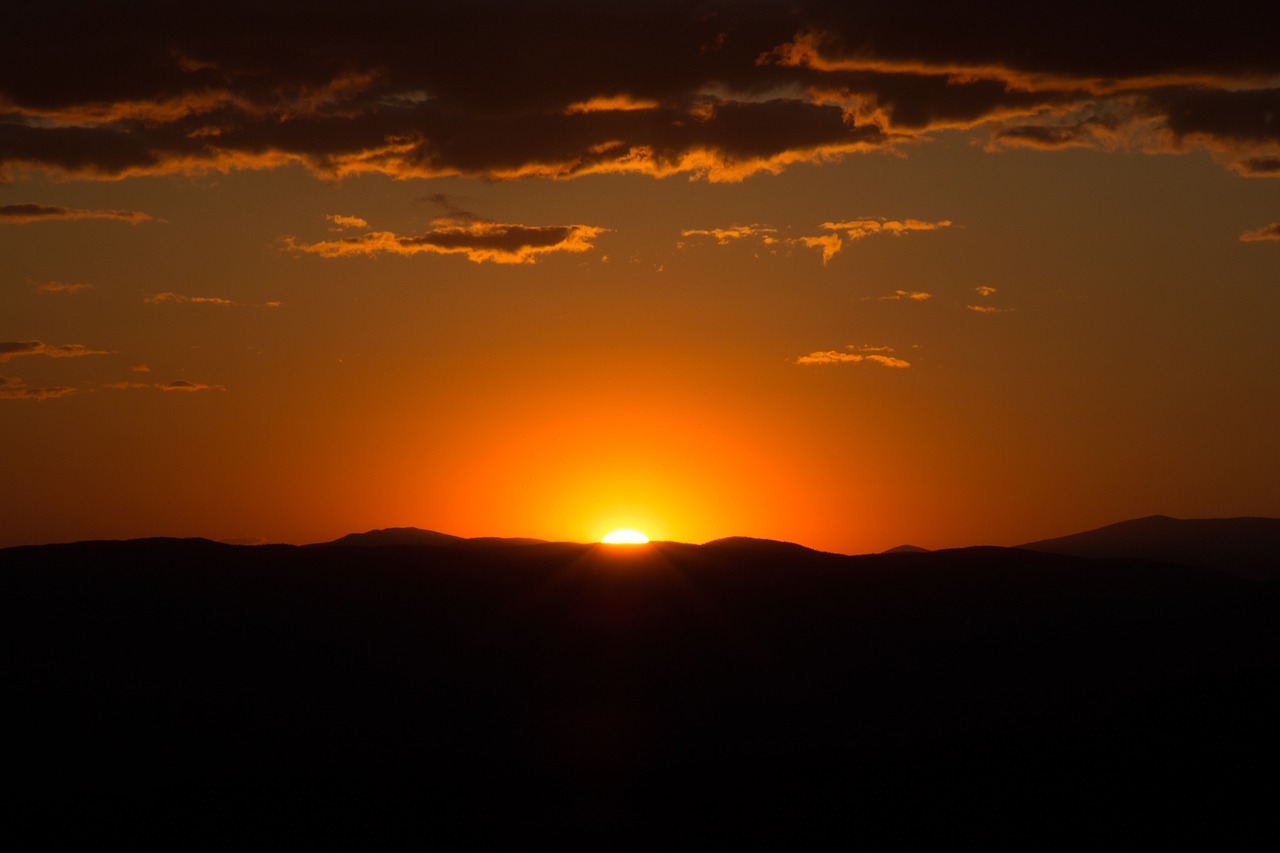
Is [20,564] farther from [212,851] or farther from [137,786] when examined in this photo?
[212,851]

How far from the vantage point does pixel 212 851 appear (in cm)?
3703

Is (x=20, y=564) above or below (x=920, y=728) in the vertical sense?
above

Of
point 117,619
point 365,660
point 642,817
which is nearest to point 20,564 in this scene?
point 117,619

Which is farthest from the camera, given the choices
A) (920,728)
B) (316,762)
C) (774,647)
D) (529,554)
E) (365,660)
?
(529,554)

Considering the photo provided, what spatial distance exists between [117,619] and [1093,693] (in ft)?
140

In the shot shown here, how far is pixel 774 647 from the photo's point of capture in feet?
215

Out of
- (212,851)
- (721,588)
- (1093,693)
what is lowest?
(212,851)

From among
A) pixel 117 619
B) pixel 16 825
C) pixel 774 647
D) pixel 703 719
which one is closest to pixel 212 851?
pixel 16 825

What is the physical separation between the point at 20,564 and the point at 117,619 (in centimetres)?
1279

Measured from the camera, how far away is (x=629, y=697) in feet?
191

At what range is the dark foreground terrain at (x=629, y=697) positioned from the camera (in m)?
36.9

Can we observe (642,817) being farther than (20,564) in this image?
No

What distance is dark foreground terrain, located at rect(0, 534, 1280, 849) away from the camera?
1453 inches

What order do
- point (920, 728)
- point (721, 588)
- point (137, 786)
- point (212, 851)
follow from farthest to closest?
point (721, 588) → point (920, 728) → point (137, 786) → point (212, 851)
